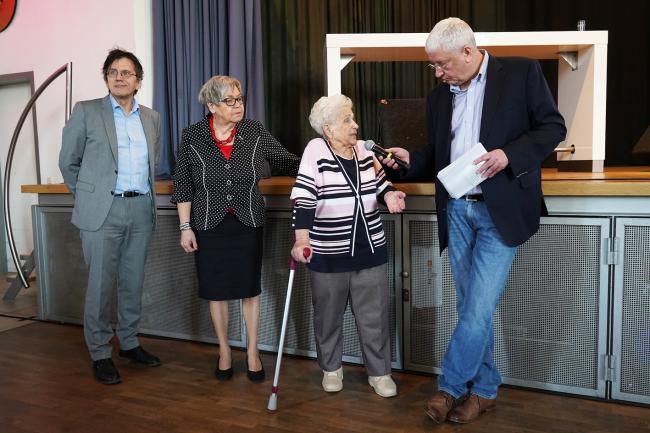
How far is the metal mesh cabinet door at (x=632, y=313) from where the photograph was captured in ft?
7.55

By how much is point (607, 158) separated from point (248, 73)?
7.93ft

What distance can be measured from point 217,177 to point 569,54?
1925 mm

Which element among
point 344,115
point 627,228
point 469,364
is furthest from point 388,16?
point 469,364

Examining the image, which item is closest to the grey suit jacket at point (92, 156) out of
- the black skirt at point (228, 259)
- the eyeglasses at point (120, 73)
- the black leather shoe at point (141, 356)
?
the eyeglasses at point (120, 73)

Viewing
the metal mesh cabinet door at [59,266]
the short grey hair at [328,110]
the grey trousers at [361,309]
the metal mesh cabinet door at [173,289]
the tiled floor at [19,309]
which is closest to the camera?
A: the short grey hair at [328,110]

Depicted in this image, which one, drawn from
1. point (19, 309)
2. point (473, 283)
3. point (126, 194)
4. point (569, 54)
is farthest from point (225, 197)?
point (19, 309)

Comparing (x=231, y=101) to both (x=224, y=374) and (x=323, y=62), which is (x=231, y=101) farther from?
(x=323, y=62)

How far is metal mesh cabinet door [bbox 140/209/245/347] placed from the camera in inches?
131

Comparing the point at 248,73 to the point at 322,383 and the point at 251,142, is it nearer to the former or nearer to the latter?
the point at 251,142

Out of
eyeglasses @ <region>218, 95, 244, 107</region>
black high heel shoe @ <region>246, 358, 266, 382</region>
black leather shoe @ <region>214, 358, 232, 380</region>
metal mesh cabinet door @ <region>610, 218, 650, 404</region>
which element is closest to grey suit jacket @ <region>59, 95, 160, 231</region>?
eyeglasses @ <region>218, 95, 244, 107</region>

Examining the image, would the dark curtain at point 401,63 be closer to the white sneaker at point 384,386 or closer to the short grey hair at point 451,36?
the white sneaker at point 384,386

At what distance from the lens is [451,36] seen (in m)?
1.96

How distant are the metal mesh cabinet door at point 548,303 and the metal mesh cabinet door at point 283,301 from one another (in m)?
0.48

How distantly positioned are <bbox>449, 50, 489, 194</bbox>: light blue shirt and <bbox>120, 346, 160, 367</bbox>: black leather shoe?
5.93 ft
